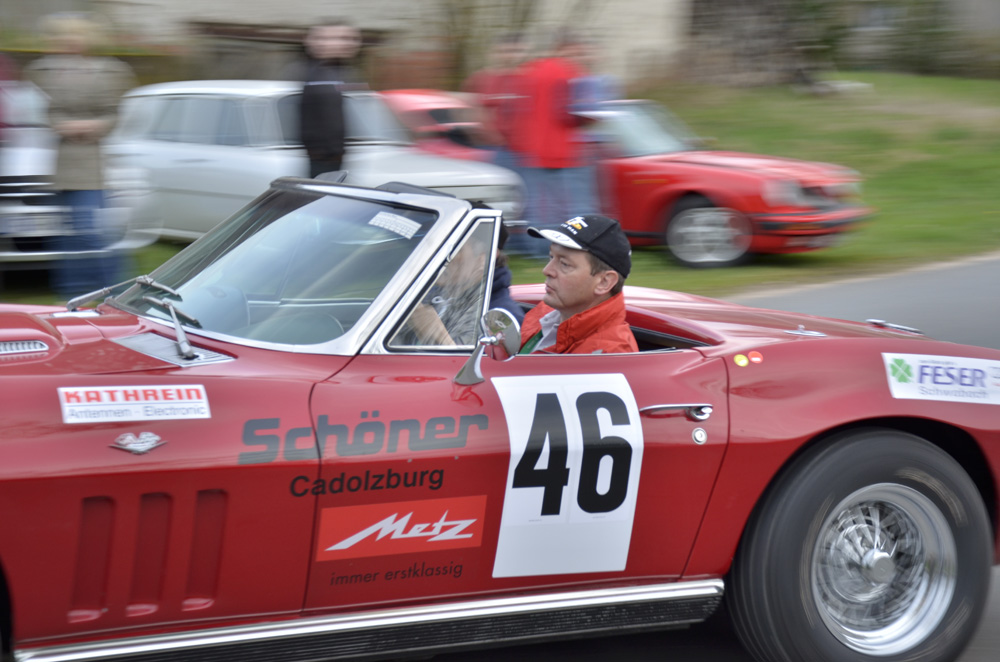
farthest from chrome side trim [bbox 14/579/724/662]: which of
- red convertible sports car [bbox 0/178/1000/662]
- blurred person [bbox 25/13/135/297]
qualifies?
blurred person [bbox 25/13/135/297]

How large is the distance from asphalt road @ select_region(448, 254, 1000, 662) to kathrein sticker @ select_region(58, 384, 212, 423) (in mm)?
1205

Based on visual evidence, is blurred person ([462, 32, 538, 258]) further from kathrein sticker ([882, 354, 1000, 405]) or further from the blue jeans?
kathrein sticker ([882, 354, 1000, 405])

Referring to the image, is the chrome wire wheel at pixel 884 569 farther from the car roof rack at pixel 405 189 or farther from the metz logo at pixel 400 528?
the car roof rack at pixel 405 189

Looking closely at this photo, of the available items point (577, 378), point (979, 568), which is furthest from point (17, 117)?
point (979, 568)

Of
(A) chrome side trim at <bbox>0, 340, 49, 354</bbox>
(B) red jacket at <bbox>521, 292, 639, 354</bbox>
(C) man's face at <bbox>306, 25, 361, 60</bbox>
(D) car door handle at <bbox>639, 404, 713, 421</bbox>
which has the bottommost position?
(A) chrome side trim at <bbox>0, 340, 49, 354</bbox>

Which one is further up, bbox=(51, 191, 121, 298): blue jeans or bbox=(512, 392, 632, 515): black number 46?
bbox=(512, 392, 632, 515): black number 46

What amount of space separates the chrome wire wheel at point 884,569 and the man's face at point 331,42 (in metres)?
4.80

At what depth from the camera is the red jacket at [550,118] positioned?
8.37m

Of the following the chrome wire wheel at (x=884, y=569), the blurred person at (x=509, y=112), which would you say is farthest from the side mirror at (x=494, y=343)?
the blurred person at (x=509, y=112)

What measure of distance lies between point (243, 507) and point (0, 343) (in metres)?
0.77

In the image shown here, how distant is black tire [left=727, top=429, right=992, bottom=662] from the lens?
10.2 ft

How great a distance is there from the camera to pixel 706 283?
8625mm

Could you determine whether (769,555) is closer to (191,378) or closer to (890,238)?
(191,378)

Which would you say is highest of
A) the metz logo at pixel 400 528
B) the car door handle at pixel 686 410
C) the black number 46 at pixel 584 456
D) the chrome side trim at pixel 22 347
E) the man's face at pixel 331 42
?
the man's face at pixel 331 42
